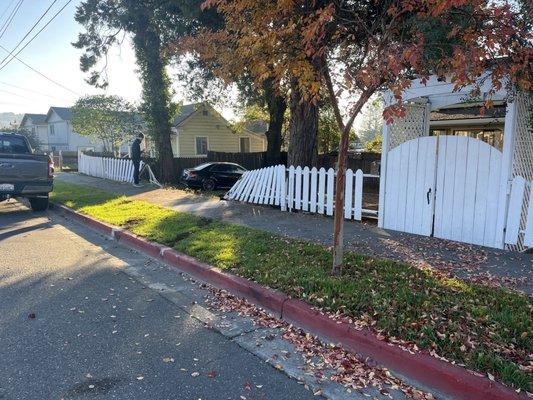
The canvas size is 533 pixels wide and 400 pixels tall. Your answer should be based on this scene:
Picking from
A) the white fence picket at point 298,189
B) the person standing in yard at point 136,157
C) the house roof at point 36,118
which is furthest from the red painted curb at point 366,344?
the house roof at point 36,118

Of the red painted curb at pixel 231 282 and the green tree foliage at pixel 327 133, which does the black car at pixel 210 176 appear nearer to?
the green tree foliage at pixel 327 133

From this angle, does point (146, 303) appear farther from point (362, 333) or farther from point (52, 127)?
point (52, 127)

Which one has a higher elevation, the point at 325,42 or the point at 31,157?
the point at 325,42

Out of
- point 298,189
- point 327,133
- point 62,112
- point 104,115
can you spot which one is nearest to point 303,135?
point 298,189

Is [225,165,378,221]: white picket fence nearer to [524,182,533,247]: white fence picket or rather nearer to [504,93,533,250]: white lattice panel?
[504,93,533,250]: white lattice panel

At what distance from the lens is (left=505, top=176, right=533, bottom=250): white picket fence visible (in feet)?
20.4

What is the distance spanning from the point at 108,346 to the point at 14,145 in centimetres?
1029

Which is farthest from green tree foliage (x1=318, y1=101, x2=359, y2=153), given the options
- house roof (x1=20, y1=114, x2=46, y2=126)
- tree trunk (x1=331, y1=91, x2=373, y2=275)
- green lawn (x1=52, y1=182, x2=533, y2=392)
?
house roof (x1=20, y1=114, x2=46, y2=126)

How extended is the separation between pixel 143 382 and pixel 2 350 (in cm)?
144

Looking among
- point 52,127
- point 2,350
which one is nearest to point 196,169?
point 2,350

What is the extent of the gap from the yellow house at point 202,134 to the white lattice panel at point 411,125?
2265 centimetres

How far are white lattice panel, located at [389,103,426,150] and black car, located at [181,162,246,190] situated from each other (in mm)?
10396

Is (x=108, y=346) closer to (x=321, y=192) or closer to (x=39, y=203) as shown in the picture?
(x=321, y=192)

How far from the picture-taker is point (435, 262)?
19.4 ft
